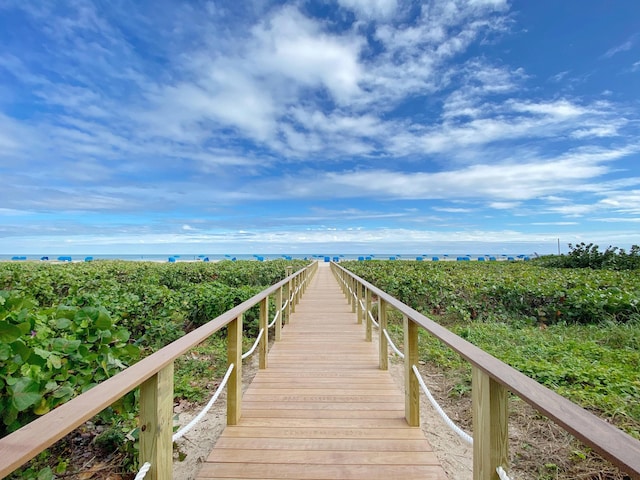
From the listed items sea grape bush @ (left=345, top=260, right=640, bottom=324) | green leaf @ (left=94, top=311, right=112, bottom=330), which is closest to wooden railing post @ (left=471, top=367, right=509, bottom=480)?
green leaf @ (left=94, top=311, right=112, bottom=330)

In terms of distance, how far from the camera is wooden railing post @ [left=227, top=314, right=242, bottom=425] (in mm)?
2912

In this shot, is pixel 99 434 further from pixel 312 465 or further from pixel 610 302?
pixel 610 302

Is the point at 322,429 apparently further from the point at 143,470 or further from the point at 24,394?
the point at 24,394

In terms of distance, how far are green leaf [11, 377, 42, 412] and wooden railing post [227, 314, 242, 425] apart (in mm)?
1283

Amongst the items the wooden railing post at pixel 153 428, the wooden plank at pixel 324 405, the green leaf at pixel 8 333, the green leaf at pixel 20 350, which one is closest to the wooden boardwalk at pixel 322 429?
the wooden plank at pixel 324 405

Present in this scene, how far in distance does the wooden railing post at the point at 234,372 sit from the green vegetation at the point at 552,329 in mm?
2535

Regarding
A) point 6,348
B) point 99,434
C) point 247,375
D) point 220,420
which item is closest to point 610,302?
point 247,375

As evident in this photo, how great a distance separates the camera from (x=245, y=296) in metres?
7.18

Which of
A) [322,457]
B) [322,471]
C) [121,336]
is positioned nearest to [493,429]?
[322,471]

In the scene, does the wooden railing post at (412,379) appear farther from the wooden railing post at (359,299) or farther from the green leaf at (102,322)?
the wooden railing post at (359,299)

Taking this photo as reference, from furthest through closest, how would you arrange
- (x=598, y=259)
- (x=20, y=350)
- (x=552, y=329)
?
1. (x=598, y=259)
2. (x=552, y=329)
3. (x=20, y=350)

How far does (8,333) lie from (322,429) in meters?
2.22

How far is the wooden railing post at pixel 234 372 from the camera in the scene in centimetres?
291

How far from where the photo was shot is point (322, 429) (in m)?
2.95
